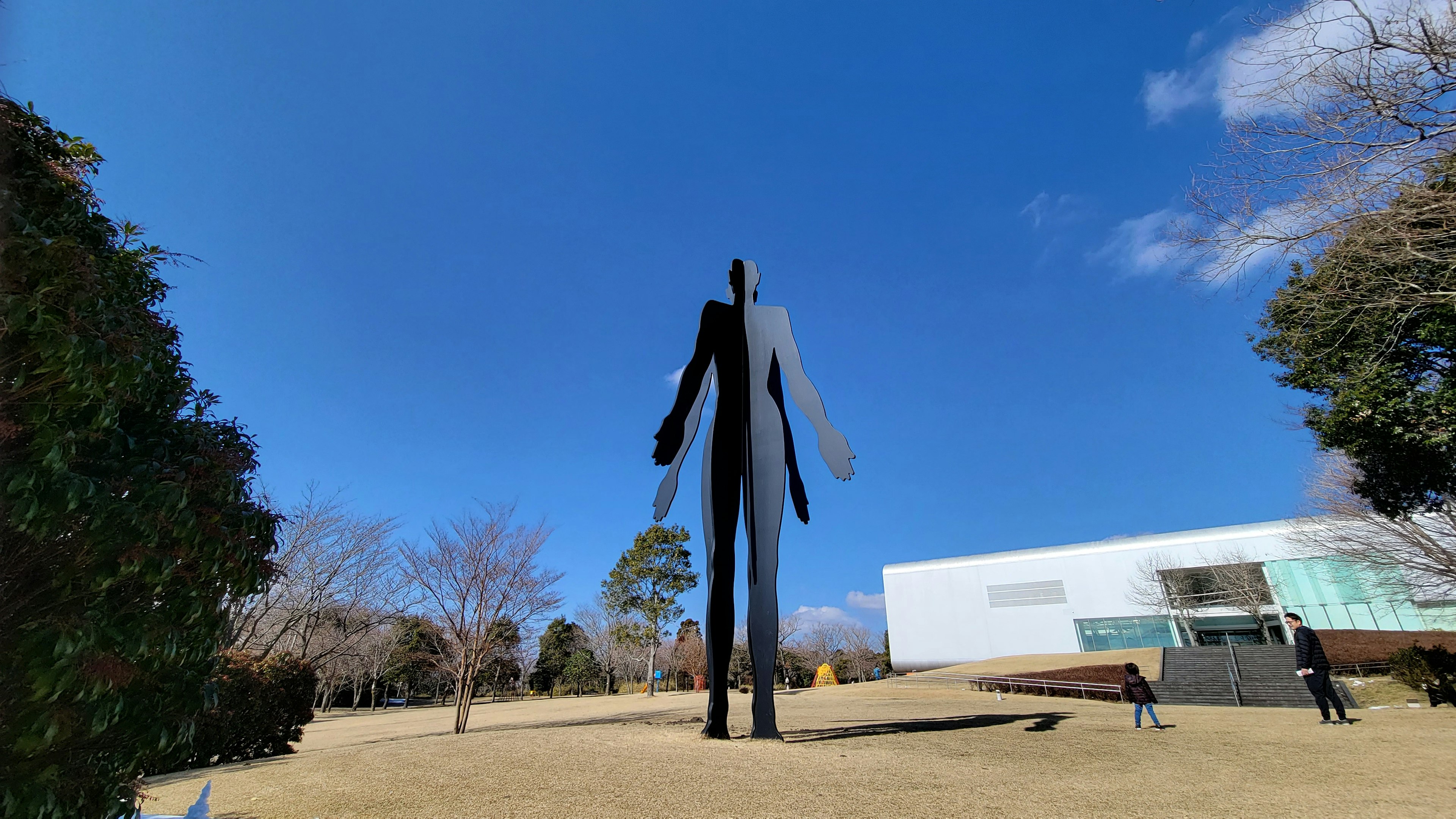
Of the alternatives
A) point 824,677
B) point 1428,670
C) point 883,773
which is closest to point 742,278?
point 883,773

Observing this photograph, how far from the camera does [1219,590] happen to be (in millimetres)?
32375

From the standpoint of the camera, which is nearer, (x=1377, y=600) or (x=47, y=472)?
(x=47, y=472)

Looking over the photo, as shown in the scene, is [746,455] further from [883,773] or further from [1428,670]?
[1428,670]

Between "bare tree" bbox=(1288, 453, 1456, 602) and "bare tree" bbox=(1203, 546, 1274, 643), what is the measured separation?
21.5 ft

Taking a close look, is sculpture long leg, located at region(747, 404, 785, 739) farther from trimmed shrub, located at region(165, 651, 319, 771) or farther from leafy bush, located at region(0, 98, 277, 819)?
trimmed shrub, located at region(165, 651, 319, 771)

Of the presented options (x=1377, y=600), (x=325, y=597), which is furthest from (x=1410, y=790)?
(x=1377, y=600)

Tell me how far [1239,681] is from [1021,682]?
605 cm

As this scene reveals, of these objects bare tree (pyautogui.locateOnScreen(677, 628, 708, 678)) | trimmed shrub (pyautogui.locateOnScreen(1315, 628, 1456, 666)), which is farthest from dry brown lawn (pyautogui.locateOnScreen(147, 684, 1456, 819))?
bare tree (pyautogui.locateOnScreen(677, 628, 708, 678))

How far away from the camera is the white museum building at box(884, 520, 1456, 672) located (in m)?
29.3

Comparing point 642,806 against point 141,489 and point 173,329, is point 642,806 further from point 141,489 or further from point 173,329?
point 173,329

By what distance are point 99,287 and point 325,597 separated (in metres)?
18.3

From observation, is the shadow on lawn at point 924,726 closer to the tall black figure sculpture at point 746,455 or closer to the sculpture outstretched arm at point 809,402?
the tall black figure sculpture at point 746,455

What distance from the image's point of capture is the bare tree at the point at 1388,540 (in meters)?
17.8

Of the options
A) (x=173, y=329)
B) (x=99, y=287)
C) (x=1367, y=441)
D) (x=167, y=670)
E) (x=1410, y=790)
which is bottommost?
(x=1410, y=790)
